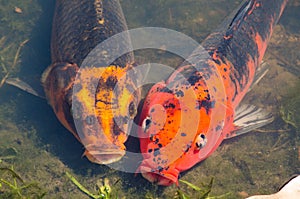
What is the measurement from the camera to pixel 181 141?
5043mm

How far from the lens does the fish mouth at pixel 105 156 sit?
4.84 m

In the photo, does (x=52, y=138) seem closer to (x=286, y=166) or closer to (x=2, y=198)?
(x=2, y=198)

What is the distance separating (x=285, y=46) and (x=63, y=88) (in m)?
4.75

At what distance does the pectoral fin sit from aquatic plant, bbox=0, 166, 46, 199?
288 cm

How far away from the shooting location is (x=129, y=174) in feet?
17.5

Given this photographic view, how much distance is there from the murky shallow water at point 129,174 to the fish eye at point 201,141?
0.61 m

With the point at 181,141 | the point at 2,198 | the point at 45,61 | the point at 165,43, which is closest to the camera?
the point at 2,198

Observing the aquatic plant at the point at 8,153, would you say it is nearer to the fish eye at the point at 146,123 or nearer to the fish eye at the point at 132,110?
the fish eye at the point at 132,110

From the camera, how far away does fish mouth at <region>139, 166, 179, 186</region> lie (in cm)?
491

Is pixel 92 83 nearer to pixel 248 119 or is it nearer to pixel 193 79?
pixel 193 79

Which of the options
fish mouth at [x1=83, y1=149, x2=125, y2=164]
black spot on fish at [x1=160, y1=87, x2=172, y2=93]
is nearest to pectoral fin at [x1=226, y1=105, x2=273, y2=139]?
black spot on fish at [x1=160, y1=87, x2=172, y2=93]

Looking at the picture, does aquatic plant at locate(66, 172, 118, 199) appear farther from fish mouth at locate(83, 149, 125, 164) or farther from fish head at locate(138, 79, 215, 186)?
fish head at locate(138, 79, 215, 186)

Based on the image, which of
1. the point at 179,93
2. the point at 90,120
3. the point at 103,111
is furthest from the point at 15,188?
the point at 179,93

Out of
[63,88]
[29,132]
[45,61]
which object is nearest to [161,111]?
[63,88]
